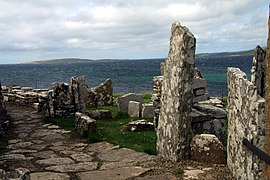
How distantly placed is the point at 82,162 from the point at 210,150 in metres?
2.81

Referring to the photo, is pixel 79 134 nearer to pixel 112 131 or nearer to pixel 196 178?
pixel 112 131

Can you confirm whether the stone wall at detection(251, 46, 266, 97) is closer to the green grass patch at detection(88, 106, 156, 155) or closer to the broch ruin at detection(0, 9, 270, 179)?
the broch ruin at detection(0, 9, 270, 179)

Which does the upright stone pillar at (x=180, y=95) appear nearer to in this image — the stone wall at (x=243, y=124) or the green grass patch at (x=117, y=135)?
the stone wall at (x=243, y=124)

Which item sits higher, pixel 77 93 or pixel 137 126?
pixel 77 93

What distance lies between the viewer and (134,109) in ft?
47.6

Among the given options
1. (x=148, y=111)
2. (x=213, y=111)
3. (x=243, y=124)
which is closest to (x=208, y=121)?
(x=213, y=111)

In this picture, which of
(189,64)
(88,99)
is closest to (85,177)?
(189,64)

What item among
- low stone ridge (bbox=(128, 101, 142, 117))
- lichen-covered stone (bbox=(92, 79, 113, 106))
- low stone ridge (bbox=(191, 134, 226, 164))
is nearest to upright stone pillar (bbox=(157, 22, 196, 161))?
low stone ridge (bbox=(191, 134, 226, 164))

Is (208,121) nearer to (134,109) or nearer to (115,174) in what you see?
(115,174)

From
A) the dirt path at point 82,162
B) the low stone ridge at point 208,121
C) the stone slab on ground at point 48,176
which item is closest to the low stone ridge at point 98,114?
the dirt path at point 82,162

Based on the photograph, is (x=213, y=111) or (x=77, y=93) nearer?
(x=213, y=111)

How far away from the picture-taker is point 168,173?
7.03 m

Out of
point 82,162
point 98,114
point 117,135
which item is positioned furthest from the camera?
point 98,114

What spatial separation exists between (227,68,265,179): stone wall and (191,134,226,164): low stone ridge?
410 millimetres
